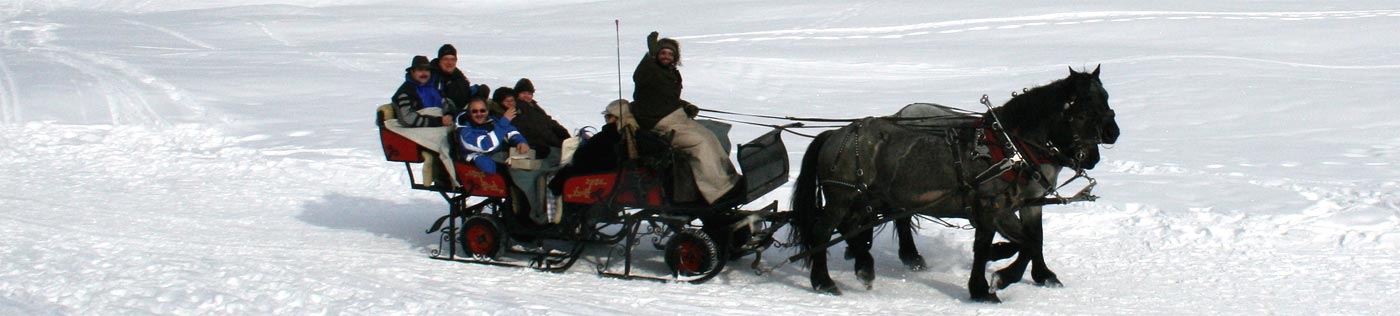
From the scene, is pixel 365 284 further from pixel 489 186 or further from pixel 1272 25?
pixel 1272 25

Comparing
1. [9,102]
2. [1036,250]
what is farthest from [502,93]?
[9,102]

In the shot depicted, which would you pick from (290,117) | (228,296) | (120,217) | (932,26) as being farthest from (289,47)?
(228,296)

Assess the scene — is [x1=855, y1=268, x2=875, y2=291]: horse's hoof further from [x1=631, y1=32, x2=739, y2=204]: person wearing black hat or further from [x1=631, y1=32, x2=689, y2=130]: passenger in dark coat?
[x1=631, y1=32, x2=689, y2=130]: passenger in dark coat

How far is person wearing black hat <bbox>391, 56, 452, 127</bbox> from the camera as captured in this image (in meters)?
9.20

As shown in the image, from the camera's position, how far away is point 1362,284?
795cm

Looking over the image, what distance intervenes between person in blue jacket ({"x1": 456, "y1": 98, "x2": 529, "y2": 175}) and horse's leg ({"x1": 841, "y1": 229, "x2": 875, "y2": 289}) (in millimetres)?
2139

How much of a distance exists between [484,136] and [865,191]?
98.9 inches

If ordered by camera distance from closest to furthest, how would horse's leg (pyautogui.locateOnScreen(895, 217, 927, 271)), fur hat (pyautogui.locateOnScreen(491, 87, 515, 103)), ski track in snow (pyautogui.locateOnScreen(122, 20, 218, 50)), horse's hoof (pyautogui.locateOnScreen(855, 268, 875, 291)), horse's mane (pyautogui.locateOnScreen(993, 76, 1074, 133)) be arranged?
horse's mane (pyautogui.locateOnScreen(993, 76, 1074, 133)), horse's hoof (pyautogui.locateOnScreen(855, 268, 875, 291)), horse's leg (pyautogui.locateOnScreen(895, 217, 927, 271)), fur hat (pyautogui.locateOnScreen(491, 87, 515, 103)), ski track in snow (pyautogui.locateOnScreen(122, 20, 218, 50))

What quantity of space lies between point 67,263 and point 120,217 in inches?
90.6

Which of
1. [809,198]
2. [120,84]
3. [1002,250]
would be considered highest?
[809,198]

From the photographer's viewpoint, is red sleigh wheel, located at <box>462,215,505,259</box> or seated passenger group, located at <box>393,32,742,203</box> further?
red sleigh wheel, located at <box>462,215,505,259</box>

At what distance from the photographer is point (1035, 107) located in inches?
297

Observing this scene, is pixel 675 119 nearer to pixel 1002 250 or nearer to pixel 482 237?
pixel 482 237

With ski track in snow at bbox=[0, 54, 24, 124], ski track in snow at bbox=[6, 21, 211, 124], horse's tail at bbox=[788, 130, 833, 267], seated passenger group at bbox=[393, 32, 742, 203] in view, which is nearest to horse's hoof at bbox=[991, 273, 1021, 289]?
horse's tail at bbox=[788, 130, 833, 267]
